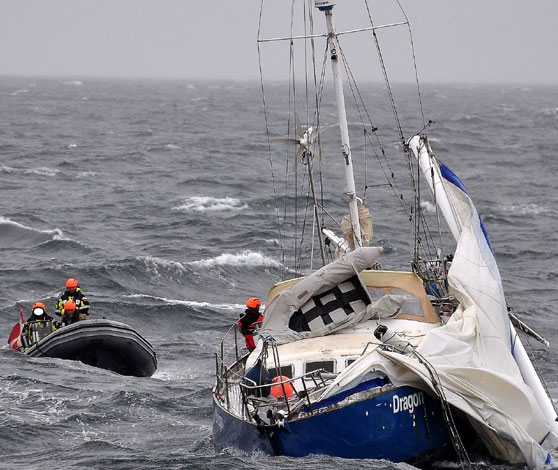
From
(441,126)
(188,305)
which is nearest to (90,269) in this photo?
(188,305)

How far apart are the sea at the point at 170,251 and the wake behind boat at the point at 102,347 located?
28 centimetres

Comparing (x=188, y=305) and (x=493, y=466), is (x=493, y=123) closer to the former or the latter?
(x=188, y=305)

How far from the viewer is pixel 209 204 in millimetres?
49750

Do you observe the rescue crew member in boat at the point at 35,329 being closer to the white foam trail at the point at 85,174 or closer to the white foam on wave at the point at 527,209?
the white foam on wave at the point at 527,209

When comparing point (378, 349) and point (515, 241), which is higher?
point (378, 349)

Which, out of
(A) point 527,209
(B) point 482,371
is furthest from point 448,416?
(A) point 527,209

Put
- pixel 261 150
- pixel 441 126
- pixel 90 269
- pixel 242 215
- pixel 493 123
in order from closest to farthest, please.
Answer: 1. pixel 90 269
2. pixel 242 215
3. pixel 261 150
4. pixel 441 126
5. pixel 493 123

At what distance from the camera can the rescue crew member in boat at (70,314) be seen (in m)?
25.2

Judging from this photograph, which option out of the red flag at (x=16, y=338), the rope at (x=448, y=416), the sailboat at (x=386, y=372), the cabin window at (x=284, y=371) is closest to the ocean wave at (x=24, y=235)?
the red flag at (x=16, y=338)

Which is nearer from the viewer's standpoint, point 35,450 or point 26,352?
point 35,450

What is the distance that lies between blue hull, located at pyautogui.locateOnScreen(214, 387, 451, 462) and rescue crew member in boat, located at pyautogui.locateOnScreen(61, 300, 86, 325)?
954 cm

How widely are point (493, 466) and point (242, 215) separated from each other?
102 feet

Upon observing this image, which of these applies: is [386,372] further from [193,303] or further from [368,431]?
[193,303]

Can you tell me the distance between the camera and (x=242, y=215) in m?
47.3
